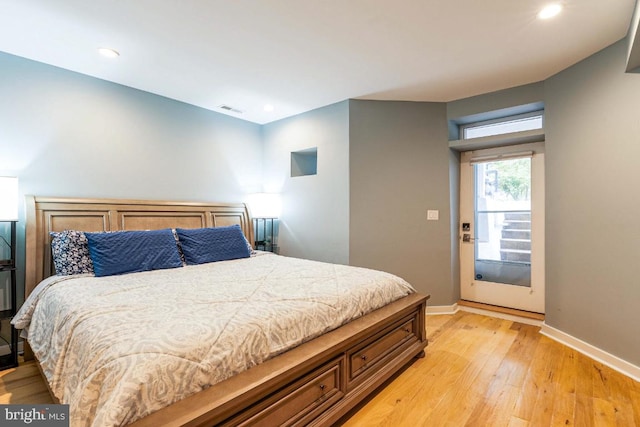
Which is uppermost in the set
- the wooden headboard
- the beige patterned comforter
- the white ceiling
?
the white ceiling

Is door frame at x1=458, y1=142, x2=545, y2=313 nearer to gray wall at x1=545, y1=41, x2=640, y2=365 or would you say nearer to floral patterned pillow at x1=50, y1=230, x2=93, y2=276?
gray wall at x1=545, y1=41, x2=640, y2=365

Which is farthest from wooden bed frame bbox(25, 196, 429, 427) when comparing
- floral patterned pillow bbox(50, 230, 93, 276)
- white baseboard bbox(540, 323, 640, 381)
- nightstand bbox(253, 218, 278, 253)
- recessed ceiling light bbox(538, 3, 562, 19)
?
recessed ceiling light bbox(538, 3, 562, 19)

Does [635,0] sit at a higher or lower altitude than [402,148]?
higher

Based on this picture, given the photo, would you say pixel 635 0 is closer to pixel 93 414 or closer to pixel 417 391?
pixel 417 391

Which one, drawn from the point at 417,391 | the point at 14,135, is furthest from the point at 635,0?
the point at 14,135

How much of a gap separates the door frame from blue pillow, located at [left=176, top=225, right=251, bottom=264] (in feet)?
9.05

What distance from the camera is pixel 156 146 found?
11.5ft

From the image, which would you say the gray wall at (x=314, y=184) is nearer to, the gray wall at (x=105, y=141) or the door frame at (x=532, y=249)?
the gray wall at (x=105, y=141)

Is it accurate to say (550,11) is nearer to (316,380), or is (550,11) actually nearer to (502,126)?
(502,126)

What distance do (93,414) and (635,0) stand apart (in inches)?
140

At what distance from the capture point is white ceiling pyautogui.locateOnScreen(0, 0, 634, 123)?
6.68 feet

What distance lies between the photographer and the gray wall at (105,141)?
2.67m

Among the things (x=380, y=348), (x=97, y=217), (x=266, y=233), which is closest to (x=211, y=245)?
(x=97, y=217)

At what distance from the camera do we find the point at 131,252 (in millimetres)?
2598
